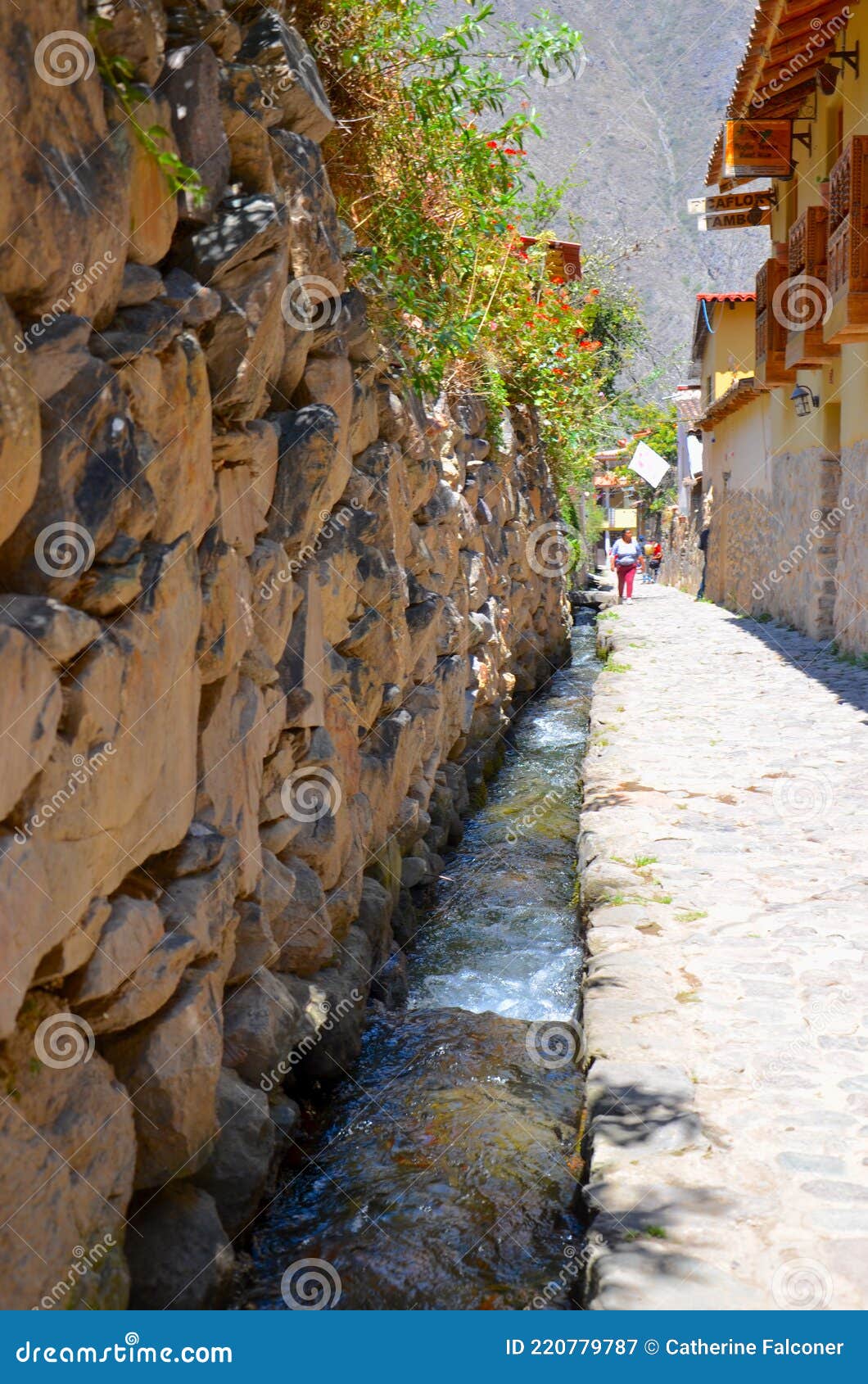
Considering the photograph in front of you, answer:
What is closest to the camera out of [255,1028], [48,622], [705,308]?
[48,622]

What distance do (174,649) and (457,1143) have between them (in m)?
1.93

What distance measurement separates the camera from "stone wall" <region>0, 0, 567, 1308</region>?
2.31 metres

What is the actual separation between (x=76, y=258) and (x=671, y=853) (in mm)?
3627

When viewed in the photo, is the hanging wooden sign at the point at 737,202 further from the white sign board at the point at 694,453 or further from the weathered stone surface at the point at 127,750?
the weathered stone surface at the point at 127,750

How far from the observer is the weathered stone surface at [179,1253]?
2.71 m

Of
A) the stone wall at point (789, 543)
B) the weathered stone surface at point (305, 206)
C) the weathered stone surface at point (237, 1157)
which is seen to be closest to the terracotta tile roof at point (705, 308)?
the stone wall at point (789, 543)

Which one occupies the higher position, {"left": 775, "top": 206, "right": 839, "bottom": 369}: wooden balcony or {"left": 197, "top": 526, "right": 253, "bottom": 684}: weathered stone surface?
→ {"left": 775, "top": 206, "right": 839, "bottom": 369}: wooden balcony

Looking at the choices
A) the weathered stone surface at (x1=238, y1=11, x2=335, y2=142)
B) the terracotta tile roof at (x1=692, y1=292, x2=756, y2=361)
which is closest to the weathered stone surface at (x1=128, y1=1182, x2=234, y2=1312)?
the weathered stone surface at (x1=238, y1=11, x2=335, y2=142)

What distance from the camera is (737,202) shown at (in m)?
16.7

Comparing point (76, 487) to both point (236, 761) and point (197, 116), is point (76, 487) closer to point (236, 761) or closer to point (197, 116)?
point (236, 761)

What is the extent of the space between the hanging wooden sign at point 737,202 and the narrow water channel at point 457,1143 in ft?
43.2

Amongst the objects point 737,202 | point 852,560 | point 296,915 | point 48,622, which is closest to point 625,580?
point 737,202

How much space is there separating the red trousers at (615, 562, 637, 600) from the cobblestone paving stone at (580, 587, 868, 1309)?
12393mm

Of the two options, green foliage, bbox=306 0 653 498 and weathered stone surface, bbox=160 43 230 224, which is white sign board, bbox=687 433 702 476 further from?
Answer: weathered stone surface, bbox=160 43 230 224
